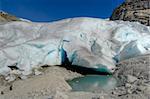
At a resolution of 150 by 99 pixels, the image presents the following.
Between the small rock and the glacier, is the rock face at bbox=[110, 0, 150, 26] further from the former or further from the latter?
the small rock

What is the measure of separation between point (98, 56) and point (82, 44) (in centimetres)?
127

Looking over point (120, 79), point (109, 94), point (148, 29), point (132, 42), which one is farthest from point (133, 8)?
point (109, 94)

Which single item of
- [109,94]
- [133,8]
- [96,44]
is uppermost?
[133,8]

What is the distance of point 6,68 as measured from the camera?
13.5 metres

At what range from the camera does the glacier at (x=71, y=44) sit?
→ 1391cm

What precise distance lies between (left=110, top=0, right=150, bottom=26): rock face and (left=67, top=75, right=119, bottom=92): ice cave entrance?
909 centimetres

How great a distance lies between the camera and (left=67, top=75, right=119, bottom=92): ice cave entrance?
37.9 ft

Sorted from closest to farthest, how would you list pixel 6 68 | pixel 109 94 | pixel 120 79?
pixel 109 94 < pixel 120 79 < pixel 6 68

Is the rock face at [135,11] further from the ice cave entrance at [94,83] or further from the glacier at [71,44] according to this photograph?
the ice cave entrance at [94,83]

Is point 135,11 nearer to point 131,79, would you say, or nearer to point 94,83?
point 94,83

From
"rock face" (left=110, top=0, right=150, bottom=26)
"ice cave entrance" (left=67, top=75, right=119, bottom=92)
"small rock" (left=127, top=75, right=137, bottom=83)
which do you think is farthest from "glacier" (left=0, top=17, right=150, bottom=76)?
"rock face" (left=110, top=0, right=150, bottom=26)

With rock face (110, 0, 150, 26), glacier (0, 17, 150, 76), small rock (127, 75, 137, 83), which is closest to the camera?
small rock (127, 75, 137, 83)

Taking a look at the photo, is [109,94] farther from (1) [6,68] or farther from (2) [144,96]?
(1) [6,68]

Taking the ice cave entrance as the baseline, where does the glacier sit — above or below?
above
